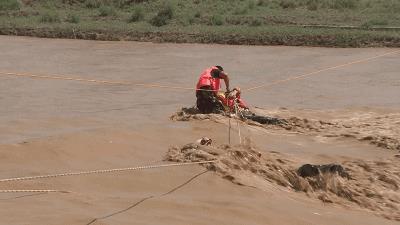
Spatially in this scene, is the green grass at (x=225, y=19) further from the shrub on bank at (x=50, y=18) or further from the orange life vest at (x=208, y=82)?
the orange life vest at (x=208, y=82)


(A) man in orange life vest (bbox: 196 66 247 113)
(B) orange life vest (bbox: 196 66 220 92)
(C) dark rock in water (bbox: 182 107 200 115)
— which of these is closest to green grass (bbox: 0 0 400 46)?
(C) dark rock in water (bbox: 182 107 200 115)

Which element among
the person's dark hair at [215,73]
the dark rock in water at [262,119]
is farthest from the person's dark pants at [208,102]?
the dark rock in water at [262,119]

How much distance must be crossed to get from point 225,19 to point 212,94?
67.0ft

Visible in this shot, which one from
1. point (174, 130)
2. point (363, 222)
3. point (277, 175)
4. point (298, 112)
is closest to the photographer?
point (363, 222)

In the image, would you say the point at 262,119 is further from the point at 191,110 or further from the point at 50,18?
the point at 50,18

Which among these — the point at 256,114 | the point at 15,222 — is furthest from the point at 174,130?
the point at 15,222

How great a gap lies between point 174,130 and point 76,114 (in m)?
2.46

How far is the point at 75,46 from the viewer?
26.0m

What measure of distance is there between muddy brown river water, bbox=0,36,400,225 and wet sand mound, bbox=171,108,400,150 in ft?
0.27

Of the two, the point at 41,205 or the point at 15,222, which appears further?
the point at 41,205

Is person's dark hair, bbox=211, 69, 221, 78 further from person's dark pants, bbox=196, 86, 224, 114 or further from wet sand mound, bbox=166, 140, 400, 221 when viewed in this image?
wet sand mound, bbox=166, 140, 400, 221

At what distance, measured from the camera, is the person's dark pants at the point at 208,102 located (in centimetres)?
1271

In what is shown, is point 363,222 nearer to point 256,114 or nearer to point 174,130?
point 174,130

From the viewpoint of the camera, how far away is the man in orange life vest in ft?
41.1
